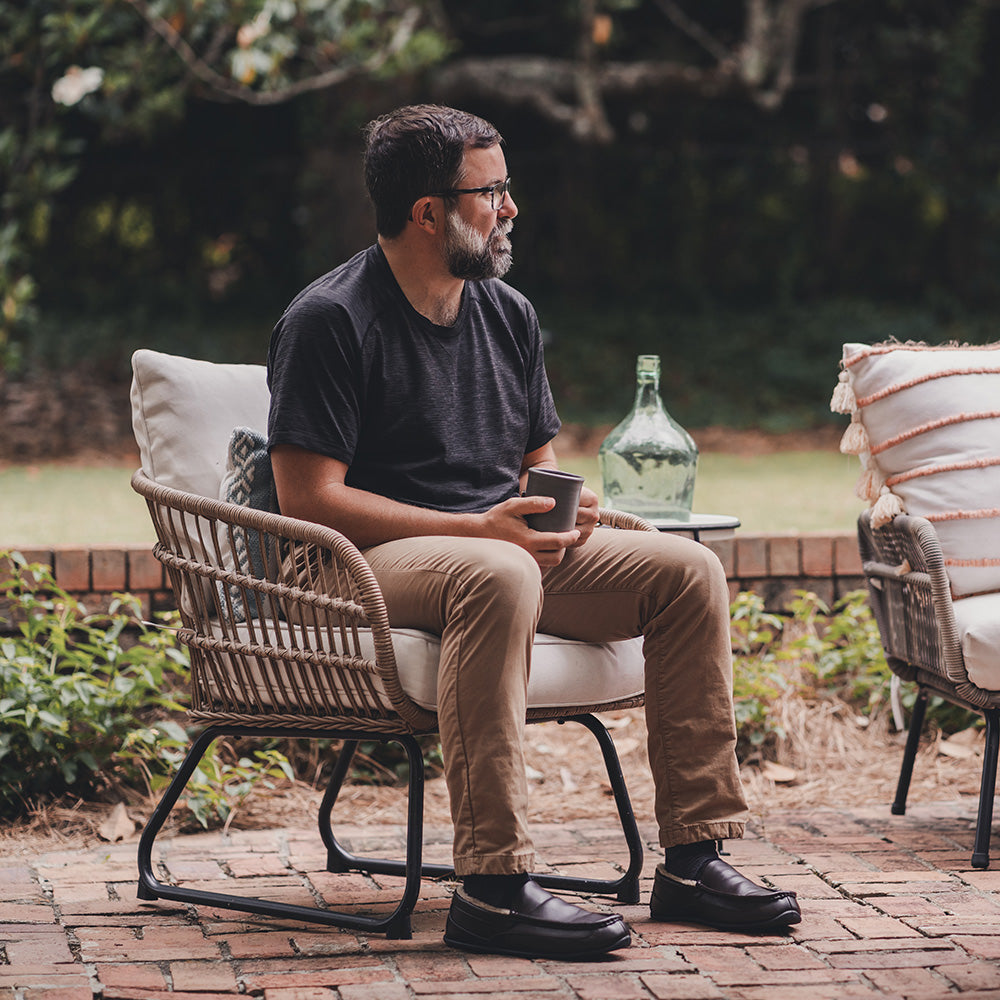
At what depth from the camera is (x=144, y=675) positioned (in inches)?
126

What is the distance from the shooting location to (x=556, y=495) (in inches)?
91.1

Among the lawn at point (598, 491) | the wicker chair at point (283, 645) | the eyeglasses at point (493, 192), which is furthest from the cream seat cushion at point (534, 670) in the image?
the lawn at point (598, 491)

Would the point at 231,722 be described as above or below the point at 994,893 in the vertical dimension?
above

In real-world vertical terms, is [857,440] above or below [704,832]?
above

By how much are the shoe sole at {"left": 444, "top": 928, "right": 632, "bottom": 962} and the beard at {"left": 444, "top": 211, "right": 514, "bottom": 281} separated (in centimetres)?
114

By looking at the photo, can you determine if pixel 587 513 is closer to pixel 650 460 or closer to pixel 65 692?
pixel 650 460

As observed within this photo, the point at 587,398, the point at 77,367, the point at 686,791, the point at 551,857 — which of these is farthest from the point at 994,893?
the point at 77,367

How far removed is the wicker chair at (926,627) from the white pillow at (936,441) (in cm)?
7

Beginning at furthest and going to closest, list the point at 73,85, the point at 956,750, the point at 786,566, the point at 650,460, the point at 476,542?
the point at 73,85, the point at 786,566, the point at 956,750, the point at 650,460, the point at 476,542

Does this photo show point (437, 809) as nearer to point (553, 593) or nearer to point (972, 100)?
point (553, 593)

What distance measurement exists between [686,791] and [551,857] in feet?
1.78

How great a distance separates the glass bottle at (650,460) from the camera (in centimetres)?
331

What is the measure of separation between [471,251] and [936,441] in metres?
1.16

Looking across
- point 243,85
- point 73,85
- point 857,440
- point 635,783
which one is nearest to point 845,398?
point 857,440
